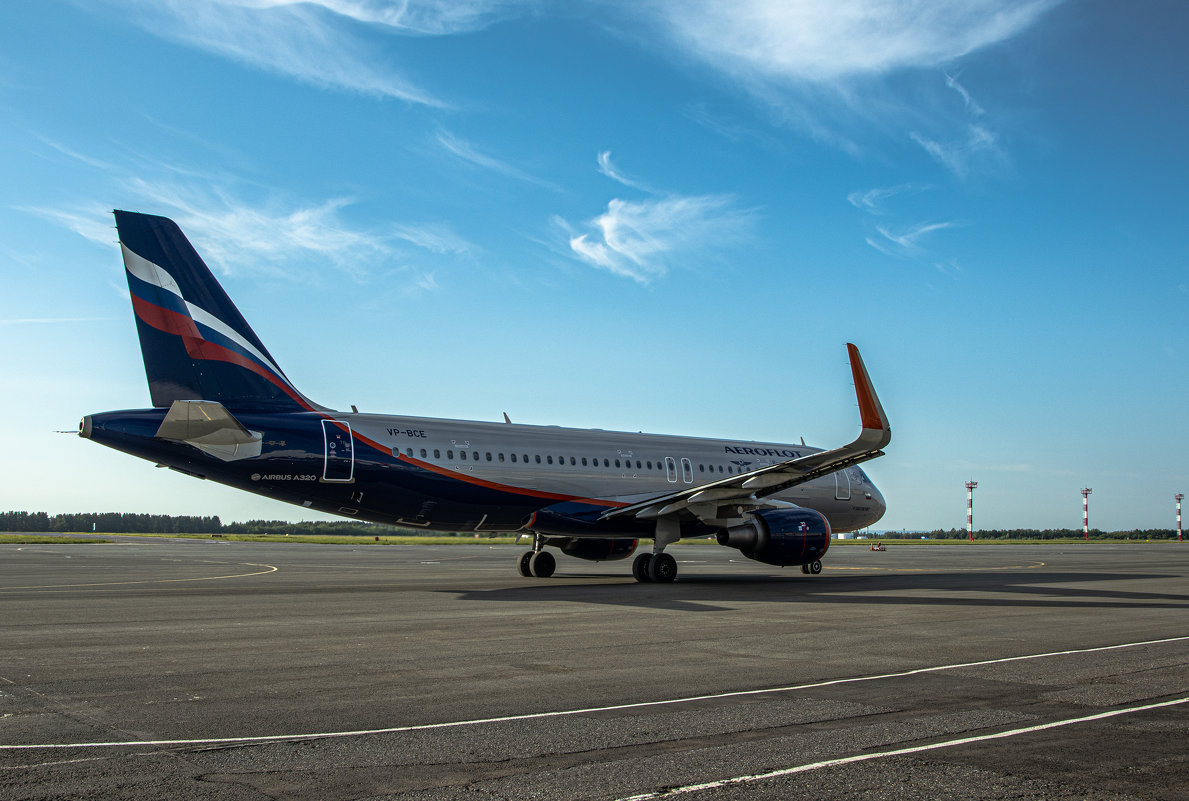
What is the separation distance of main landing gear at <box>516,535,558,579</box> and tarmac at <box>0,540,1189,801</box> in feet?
25.9

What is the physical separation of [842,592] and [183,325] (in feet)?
50.1

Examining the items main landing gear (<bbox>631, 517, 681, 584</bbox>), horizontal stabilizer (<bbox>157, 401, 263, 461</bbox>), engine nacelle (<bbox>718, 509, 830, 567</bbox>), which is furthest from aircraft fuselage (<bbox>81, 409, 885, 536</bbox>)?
engine nacelle (<bbox>718, 509, 830, 567</bbox>)

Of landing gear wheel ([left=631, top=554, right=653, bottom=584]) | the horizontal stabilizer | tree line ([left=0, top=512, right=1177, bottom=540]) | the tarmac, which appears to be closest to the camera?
the tarmac

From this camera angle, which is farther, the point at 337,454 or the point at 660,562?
the point at 660,562

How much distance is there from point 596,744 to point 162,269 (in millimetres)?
16046

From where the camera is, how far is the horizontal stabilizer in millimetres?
17609

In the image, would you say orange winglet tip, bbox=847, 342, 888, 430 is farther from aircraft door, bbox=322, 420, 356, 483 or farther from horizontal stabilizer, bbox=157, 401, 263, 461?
horizontal stabilizer, bbox=157, 401, 263, 461

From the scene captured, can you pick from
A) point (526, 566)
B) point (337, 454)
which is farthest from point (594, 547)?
point (337, 454)

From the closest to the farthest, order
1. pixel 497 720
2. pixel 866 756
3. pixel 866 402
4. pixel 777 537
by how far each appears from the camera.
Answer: pixel 866 756 < pixel 497 720 < pixel 866 402 < pixel 777 537

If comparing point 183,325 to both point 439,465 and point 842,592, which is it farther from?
point 842,592

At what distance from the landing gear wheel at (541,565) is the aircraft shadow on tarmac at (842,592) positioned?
54 cm

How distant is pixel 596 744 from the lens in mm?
6453

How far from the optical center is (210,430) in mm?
17953

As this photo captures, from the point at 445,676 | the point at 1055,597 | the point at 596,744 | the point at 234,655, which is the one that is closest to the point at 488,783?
the point at 596,744
